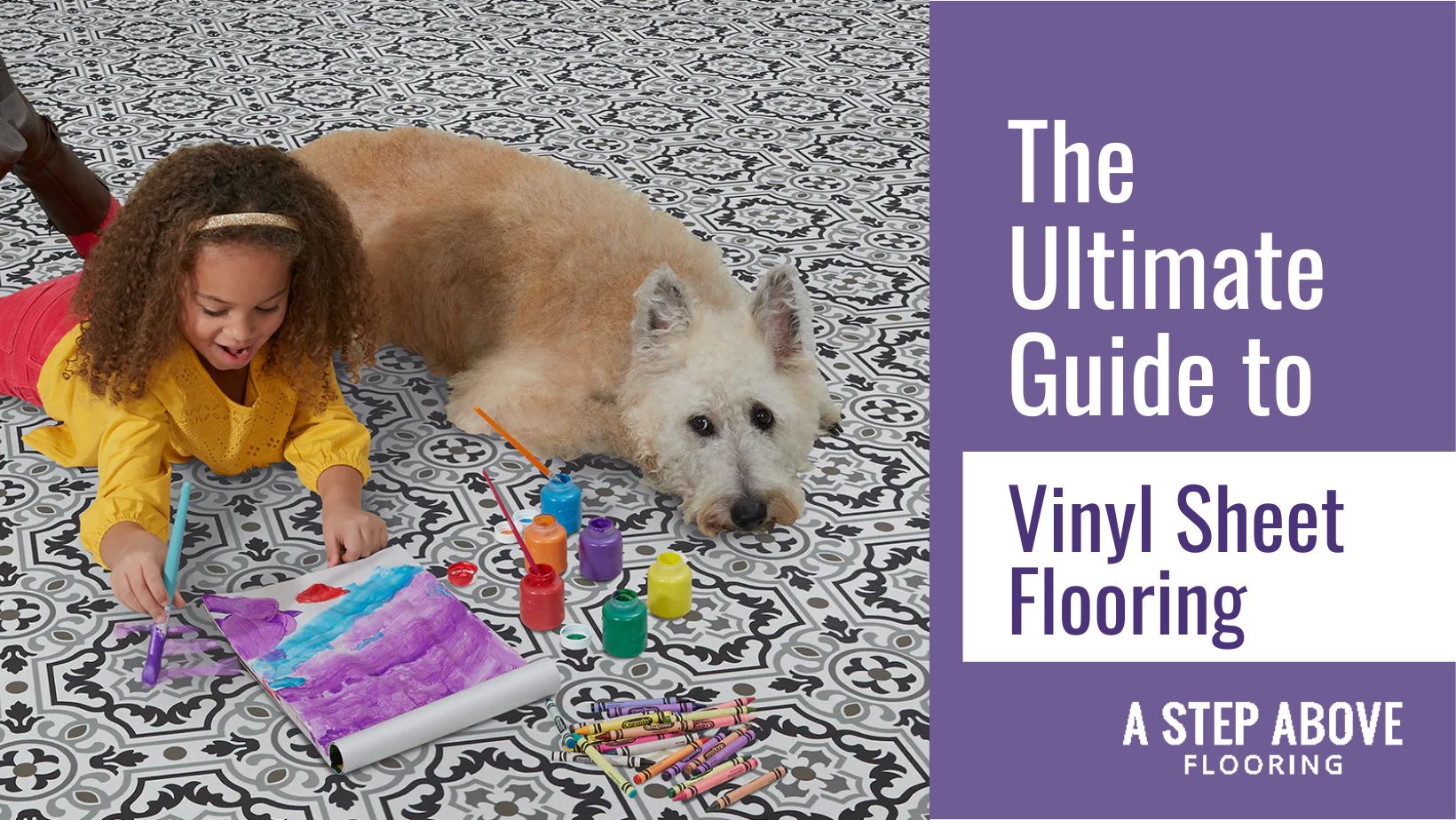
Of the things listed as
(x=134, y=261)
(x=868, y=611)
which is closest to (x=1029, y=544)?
(x=868, y=611)

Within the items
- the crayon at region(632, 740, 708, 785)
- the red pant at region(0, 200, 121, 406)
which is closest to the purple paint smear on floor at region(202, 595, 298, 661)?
the crayon at region(632, 740, 708, 785)

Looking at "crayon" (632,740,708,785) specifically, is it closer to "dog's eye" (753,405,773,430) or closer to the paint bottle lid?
the paint bottle lid

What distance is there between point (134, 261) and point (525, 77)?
295 centimetres

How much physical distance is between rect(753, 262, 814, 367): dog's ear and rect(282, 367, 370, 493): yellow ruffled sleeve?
748 mm

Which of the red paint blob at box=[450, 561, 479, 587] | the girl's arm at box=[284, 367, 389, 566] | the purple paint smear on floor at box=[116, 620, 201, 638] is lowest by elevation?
the purple paint smear on floor at box=[116, 620, 201, 638]

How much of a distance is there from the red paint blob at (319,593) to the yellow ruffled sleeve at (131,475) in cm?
25

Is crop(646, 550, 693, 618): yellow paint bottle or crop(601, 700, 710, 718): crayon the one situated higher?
crop(646, 550, 693, 618): yellow paint bottle

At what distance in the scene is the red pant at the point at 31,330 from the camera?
2537 millimetres

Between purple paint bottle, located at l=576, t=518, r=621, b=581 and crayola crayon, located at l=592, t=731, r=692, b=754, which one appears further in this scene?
purple paint bottle, located at l=576, t=518, r=621, b=581

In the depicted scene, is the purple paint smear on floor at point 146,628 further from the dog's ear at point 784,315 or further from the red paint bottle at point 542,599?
the dog's ear at point 784,315

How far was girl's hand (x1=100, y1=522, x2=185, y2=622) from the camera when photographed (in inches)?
80.2

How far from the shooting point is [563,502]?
2383 millimetres

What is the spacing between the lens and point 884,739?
1.95m

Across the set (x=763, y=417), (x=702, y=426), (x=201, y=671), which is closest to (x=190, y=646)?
(x=201, y=671)
